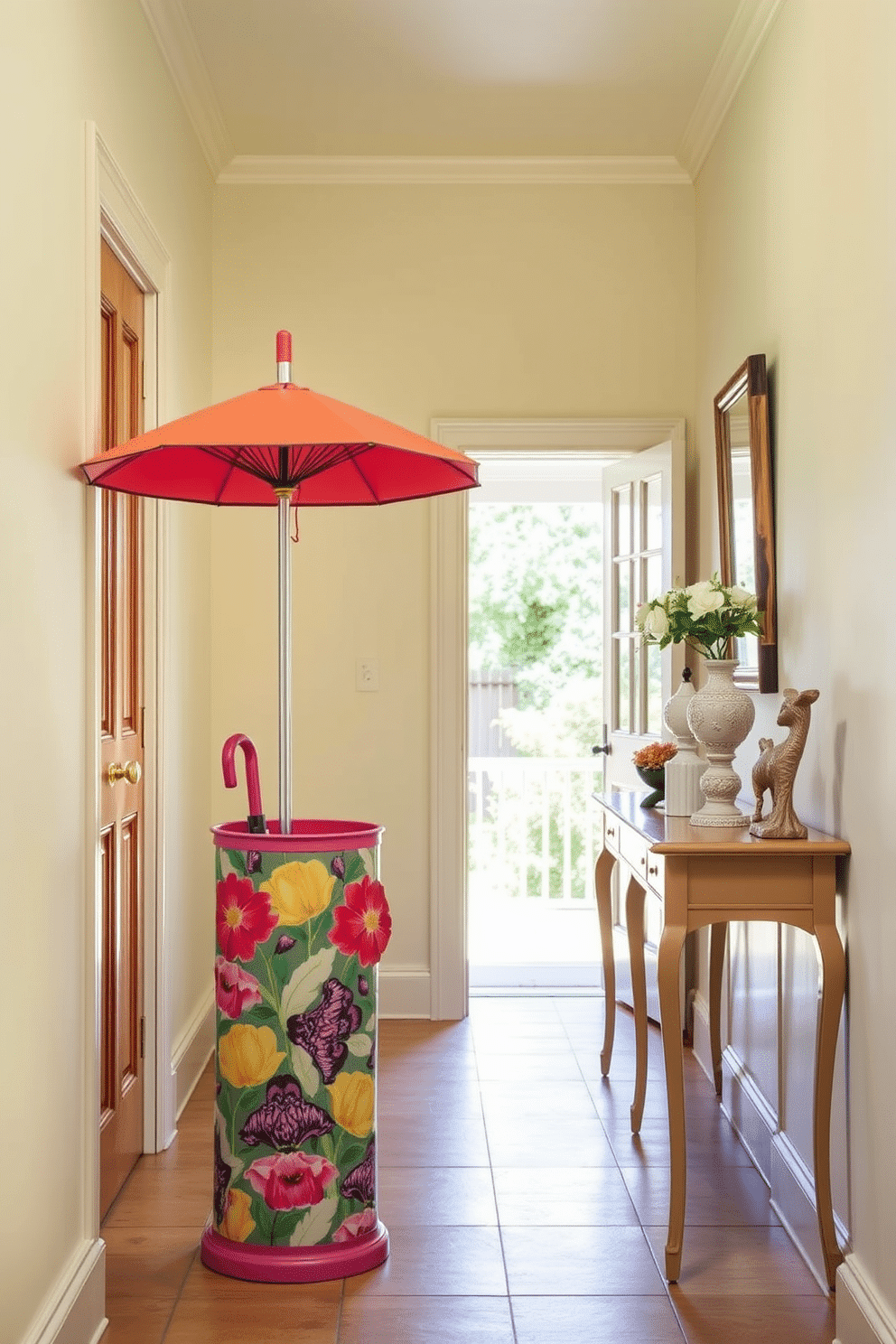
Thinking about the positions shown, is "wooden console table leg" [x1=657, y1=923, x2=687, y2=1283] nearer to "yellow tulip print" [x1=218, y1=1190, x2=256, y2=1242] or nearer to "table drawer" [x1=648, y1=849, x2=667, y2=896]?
"table drawer" [x1=648, y1=849, x2=667, y2=896]

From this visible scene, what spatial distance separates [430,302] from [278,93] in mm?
896

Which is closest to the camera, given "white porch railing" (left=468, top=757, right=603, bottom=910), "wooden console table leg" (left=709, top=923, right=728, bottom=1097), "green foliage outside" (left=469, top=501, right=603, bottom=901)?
"wooden console table leg" (left=709, top=923, right=728, bottom=1097)

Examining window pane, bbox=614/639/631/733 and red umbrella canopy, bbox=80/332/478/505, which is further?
window pane, bbox=614/639/631/733

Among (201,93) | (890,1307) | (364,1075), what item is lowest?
(890,1307)

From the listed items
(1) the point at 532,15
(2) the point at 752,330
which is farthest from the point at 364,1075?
(1) the point at 532,15

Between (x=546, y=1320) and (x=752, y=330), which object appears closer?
(x=546, y=1320)

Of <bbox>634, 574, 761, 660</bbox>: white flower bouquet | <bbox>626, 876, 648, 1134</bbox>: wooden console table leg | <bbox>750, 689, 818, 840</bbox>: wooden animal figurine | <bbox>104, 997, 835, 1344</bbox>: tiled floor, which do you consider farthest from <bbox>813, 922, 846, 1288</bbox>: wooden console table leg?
<bbox>634, 574, 761, 660</bbox>: white flower bouquet

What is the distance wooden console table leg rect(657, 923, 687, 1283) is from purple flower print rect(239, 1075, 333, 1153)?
748mm

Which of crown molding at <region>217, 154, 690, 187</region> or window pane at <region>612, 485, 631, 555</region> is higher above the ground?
crown molding at <region>217, 154, 690, 187</region>

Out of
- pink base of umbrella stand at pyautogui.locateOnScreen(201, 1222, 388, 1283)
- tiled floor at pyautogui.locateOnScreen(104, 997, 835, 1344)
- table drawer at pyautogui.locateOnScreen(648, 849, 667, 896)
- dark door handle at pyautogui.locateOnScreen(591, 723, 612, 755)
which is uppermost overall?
dark door handle at pyautogui.locateOnScreen(591, 723, 612, 755)

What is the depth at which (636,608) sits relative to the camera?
457 cm

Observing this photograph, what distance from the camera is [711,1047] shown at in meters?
3.71

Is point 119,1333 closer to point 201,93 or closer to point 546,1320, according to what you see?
point 546,1320

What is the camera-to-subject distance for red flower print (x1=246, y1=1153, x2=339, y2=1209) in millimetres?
2514
